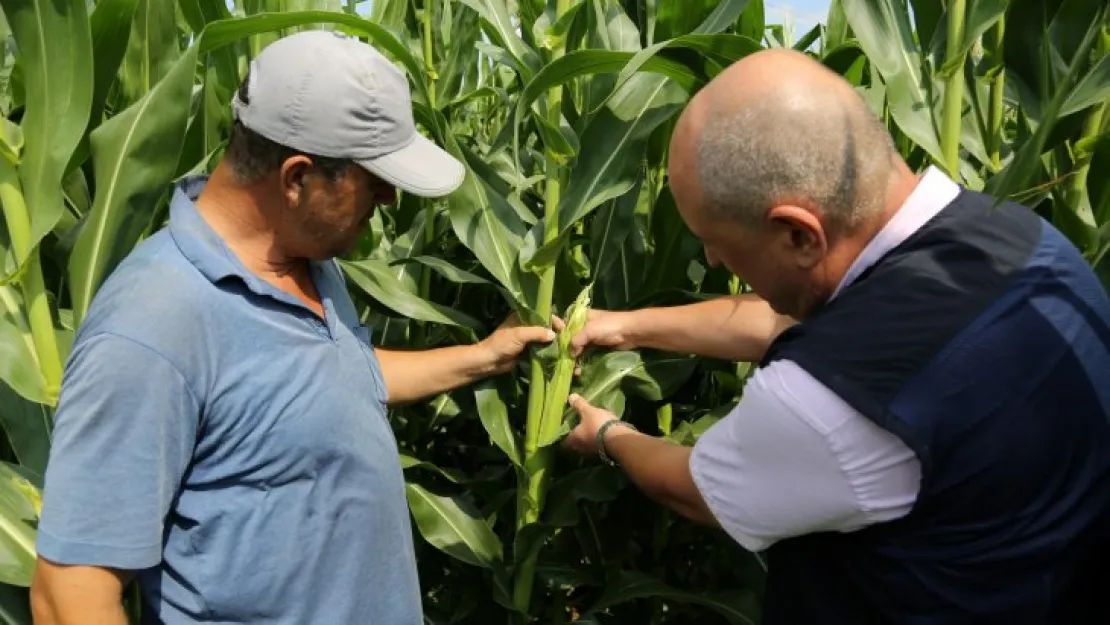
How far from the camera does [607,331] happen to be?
107 inches

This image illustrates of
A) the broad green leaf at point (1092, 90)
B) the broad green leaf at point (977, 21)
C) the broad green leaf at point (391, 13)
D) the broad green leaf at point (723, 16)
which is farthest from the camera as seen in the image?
the broad green leaf at point (391, 13)

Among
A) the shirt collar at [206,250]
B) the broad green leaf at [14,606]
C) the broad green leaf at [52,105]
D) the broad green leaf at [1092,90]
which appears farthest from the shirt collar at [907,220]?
the broad green leaf at [14,606]

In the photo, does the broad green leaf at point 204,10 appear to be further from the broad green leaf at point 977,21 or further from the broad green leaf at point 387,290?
the broad green leaf at point 977,21

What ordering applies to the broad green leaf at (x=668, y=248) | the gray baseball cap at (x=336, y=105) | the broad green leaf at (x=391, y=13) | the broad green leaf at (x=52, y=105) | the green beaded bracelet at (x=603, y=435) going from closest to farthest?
1. the gray baseball cap at (x=336, y=105)
2. the broad green leaf at (x=52, y=105)
3. the green beaded bracelet at (x=603, y=435)
4. the broad green leaf at (x=668, y=248)
5. the broad green leaf at (x=391, y=13)

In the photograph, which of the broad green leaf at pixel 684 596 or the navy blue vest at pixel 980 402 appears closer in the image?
the navy blue vest at pixel 980 402

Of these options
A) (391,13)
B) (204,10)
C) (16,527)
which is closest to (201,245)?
(16,527)

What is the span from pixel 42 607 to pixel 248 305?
62 cm

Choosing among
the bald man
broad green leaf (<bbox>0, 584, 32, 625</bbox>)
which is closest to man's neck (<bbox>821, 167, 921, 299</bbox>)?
the bald man

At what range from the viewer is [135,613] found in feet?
6.52

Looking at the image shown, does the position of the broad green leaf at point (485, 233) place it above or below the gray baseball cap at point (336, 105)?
below

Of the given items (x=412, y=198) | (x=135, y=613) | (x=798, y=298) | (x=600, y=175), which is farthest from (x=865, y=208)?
(x=412, y=198)

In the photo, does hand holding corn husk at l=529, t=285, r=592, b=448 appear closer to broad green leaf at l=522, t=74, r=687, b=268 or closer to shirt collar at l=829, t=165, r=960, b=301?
broad green leaf at l=522, t=74, r=687, b=268

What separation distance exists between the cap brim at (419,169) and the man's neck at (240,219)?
8.8 inches

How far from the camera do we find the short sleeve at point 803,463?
168 centimetres
